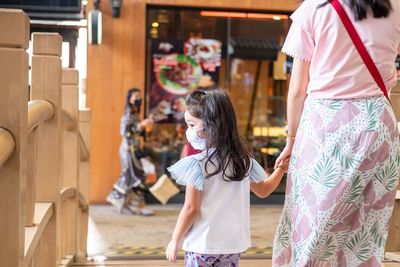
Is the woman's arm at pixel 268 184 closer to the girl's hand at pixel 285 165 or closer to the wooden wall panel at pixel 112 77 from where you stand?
the girl's hand at pixel 285 165

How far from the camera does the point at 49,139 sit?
349 centimetres

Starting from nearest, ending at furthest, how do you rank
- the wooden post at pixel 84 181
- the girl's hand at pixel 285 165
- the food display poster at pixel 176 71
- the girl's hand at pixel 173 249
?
the girl's hand at pixel 173 249, the girl's hand at pixel 285 165, the wooden post at pixel 84 181, the food display poster at pixel 176 71

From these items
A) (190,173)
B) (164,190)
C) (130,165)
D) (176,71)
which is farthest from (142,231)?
(190,173)

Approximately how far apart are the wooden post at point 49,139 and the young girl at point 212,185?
2.79 feet

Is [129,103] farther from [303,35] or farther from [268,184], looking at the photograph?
[303,35]

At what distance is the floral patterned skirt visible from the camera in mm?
2557

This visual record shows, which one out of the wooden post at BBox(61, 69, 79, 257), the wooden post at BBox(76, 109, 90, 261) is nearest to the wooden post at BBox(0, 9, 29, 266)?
the wooden post at BBox(61, 69, 79, 257)

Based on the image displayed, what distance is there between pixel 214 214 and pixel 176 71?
22.7 feet

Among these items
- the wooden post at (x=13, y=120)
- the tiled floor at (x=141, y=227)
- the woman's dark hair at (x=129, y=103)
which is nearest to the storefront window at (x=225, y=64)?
the woman's dark hair at (x=129, y=103)

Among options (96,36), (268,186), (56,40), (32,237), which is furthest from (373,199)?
(96,36)

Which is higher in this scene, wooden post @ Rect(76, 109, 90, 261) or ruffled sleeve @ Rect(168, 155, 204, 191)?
ruffled sleeve @ Rect(168, 155, 204, 191)

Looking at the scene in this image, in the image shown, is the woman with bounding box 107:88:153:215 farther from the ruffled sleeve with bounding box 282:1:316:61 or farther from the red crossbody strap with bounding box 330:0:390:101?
the red crossbody strap with bounding box 330:0:390:101

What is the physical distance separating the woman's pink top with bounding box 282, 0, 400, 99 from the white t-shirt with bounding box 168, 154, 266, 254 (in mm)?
522

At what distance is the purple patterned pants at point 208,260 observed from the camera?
9.22ft
